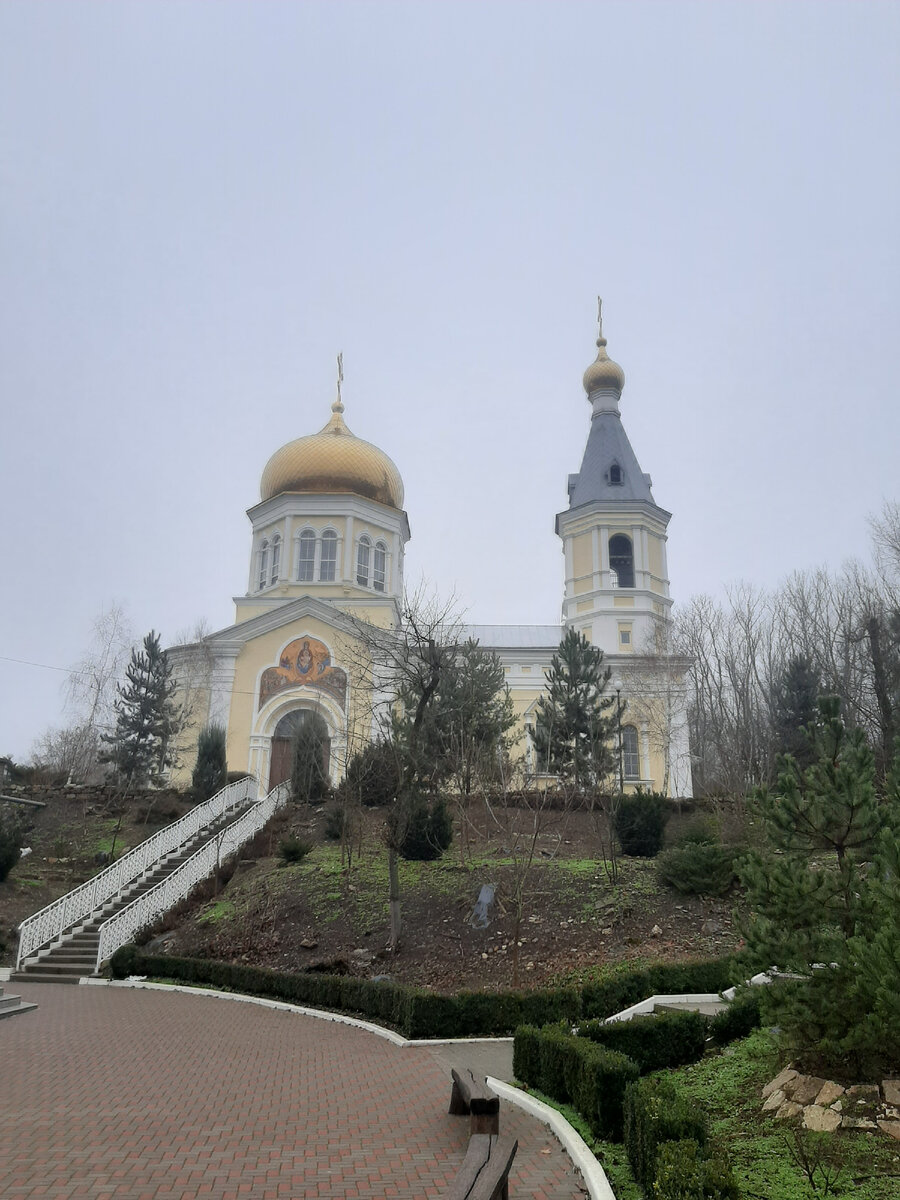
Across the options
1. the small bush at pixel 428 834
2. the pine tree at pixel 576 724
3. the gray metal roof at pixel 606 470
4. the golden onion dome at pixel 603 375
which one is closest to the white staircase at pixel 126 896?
the small bush at pixel 428 834

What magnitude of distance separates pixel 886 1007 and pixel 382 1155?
11.3 ft

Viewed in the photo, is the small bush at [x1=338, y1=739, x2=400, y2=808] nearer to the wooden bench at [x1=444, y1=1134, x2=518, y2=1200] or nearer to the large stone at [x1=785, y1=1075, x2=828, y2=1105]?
the large stone at [x1=785, y1=1075, x2=828, y2=1105]

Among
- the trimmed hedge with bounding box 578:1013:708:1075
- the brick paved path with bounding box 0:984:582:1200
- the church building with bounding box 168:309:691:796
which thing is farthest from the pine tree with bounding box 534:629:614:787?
the trimmed hedge with bounding box 578:1013:708:1075

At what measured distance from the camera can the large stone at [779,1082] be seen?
254 inches

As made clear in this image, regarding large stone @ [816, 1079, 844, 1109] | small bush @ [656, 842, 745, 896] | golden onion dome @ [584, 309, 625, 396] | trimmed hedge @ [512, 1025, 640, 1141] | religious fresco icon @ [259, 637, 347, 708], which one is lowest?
trimmed hedge @ [512, 1025, 640, 1141]

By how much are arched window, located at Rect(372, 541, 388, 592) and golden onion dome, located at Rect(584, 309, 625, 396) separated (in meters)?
13.8

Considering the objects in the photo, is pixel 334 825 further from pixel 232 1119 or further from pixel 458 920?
pixel 232 1119

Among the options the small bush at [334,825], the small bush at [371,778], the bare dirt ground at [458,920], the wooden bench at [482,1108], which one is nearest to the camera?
the wooden bench at [482,1108]

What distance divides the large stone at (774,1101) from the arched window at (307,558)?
94.7ft

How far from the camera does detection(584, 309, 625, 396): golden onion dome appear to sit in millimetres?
41188

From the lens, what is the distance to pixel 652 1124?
5.07m

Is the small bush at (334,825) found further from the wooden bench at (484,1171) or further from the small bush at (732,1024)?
the wooden bench at (484,1171)

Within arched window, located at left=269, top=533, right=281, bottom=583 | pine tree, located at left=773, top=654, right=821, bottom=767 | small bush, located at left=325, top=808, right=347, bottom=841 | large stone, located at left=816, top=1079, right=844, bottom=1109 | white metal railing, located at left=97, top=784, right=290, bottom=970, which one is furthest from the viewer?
arched window, located at left=269, top=533, right=281, bottom=583

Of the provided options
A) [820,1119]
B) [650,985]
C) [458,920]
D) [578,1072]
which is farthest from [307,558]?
[820,1119]
